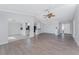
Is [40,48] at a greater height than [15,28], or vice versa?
[15,28]

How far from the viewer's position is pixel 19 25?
35.6 ft

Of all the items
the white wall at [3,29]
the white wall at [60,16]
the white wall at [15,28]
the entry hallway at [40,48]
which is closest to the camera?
the entry hallway at [40,48]

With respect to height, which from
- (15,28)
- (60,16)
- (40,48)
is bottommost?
(40,48)

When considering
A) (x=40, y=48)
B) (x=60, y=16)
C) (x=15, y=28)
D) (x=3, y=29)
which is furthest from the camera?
(x=15, y=28)

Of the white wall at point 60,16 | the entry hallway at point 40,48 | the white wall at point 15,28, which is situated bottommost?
the entry hallway at point 40,48

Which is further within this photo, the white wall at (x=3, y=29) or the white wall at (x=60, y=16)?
the white wall at (x=60, y=16)

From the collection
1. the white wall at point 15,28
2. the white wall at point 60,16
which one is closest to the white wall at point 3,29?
the white wall at point 60,16

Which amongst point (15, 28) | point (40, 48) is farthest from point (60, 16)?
point (15, 28)

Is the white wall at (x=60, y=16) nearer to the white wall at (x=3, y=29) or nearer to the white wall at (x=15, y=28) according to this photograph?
the white wall at (x=3, y=29)

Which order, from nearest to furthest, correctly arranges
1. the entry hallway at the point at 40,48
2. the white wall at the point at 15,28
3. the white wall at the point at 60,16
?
the entry hallway at the point at 40,48
the white wall at the point at 60,16
the white wall at the point at 15,28

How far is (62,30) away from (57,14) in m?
1.86

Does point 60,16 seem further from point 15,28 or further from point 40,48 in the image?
point 15,28
